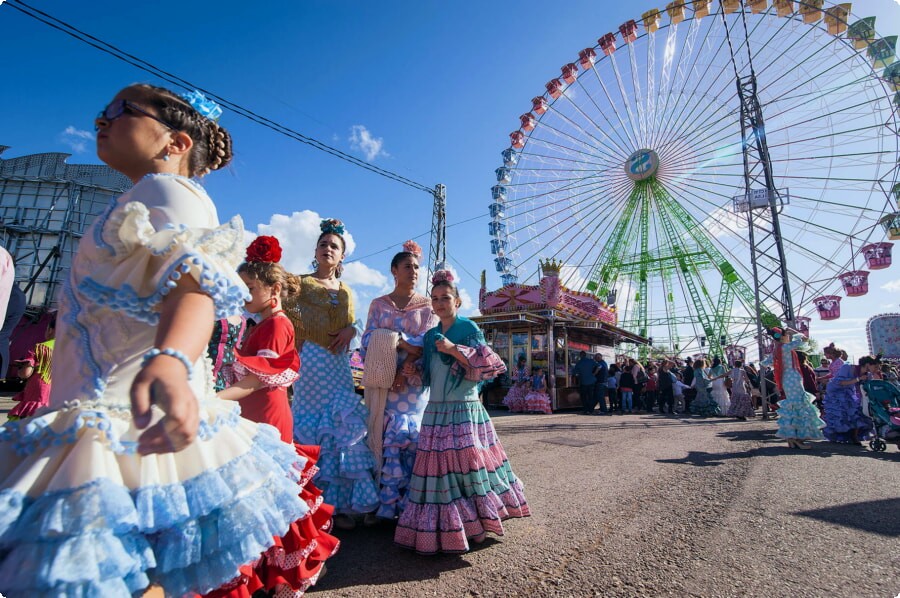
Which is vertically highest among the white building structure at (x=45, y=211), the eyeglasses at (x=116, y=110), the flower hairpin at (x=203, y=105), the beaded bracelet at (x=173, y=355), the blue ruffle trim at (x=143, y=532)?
the white building structure at (x=45, y=211)

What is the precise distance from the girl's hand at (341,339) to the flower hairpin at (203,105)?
1.80 m

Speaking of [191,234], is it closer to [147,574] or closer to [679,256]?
[147,574]

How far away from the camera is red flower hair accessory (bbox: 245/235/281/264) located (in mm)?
2047

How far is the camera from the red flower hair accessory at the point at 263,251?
6.72 ft

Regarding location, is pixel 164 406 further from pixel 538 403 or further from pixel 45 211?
pixel 45 211

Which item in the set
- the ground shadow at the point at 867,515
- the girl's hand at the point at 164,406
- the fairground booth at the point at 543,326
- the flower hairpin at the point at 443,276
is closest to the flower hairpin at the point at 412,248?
the flower hairpin at the point at 443,276

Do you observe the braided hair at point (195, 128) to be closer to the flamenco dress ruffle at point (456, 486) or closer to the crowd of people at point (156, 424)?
the crowd of people at point (156, 424)

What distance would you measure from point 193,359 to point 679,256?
88.2 ft

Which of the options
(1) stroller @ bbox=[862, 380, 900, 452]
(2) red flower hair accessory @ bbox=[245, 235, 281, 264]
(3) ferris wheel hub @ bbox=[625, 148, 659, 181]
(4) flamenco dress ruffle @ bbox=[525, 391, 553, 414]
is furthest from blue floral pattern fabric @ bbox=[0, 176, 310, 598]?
(3) ferris wheel hub @ bbox=[625, 148, 659, 181]

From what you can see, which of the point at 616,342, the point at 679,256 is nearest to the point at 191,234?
the point at 616,342

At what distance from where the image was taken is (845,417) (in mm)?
7145

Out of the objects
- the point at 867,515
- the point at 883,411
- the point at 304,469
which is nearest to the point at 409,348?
the point at 304,469

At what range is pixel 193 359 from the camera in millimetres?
915

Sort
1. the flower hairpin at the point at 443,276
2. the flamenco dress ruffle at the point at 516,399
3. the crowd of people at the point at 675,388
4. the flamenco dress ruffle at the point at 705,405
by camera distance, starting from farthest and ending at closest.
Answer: the flamenco dress ruffle at the point at 516,399 < the flamenco dress ruffle at the point at 705,405 < the crowd of people at the point at 675,388 < the flower hairpin at the point at 443,276
